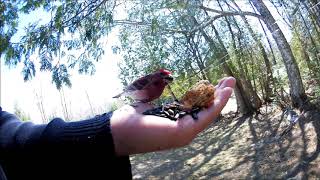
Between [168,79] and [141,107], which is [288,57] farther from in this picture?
[141,107]

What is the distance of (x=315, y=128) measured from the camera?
17.1ft

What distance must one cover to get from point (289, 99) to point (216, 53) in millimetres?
1596

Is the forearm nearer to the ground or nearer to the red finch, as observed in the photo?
the red finch

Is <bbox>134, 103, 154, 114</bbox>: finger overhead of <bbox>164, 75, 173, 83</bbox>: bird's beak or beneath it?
beneath

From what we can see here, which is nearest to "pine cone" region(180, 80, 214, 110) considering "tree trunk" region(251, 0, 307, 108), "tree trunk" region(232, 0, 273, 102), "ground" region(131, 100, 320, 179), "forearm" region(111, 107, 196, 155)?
"forearm" region(111, 107, 196, 155)

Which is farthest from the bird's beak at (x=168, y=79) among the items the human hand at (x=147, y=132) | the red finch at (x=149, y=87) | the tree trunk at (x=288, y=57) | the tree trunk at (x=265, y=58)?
the tree trunk at (x=265, y=58)

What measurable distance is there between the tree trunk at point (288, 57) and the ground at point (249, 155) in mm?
450

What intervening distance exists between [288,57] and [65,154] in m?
5.72

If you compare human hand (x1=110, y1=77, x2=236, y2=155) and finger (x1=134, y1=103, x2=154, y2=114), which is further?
finger (x1=134, y1=103, x2=154, y2=114)

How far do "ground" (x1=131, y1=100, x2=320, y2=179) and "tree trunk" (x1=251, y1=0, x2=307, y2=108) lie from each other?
1.48 feet

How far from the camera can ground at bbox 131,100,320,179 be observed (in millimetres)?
4469

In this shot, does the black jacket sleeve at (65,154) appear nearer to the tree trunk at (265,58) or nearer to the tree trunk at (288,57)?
the tree trunk at (288,57)

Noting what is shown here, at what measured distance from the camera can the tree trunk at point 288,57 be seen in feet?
18.9

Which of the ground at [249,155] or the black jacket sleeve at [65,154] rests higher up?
the black jacket sleeve at [65,154]
